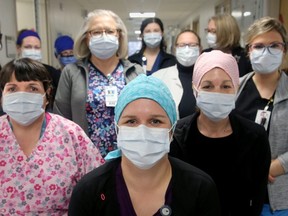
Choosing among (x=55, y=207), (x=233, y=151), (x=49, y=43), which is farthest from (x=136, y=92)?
(x=49, y=43)

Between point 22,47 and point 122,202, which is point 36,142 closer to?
point 122,202

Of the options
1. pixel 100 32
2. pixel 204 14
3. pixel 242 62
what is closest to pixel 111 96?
pixel 100 32

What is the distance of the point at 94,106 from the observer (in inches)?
81.0

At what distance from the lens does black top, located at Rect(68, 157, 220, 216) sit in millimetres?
1208

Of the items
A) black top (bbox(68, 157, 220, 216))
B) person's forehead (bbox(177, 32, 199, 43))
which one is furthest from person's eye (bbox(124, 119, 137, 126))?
person's forehead (bbox(177, 32, 199, 43))

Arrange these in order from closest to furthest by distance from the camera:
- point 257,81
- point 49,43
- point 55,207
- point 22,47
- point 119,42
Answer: point 55,207
point 257,81
point 119,42
point 22,47
point 49,43

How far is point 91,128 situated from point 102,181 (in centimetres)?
86

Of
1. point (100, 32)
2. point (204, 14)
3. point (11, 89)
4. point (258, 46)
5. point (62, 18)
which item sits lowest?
point (11, 89)

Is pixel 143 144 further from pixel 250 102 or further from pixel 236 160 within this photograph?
pixel 250 102

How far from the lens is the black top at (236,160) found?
1.52 meters

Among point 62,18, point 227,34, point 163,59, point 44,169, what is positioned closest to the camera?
point 44,169

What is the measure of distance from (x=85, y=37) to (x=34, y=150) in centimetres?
98

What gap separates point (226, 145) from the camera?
1.54 m

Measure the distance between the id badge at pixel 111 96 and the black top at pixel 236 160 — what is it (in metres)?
0.60
